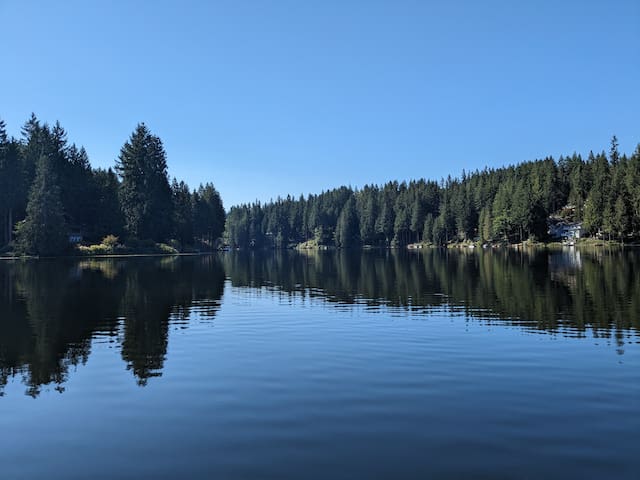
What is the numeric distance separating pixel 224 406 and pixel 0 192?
127 m

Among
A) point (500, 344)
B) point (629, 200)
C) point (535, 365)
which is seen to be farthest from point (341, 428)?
point (629, 200)

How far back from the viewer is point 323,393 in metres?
14.6

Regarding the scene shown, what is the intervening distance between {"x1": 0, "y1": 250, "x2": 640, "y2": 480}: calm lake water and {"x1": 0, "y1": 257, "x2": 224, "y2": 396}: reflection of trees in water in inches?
5.8

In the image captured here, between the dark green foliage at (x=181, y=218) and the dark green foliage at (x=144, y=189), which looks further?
the dark green foliage at (x=181, y=218)

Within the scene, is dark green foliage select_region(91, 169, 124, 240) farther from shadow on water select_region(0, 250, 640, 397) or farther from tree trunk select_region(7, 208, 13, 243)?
shadow on water select_region(0, 250, 640, 397)

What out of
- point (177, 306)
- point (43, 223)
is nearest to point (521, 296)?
point (177, 306)

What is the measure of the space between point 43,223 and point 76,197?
86.3ft

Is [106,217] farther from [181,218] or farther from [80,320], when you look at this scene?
[80,320]

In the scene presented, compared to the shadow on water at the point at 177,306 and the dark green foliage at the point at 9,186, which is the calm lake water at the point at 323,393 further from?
the dark green foliage at the point at 9,186

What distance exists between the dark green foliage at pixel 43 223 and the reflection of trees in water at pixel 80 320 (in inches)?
2530

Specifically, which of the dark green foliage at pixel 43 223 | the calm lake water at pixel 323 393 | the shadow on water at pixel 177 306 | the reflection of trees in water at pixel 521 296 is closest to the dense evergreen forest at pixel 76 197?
the dark green foliage at pixel 43 223

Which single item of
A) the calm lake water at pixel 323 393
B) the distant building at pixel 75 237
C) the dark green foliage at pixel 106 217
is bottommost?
the calm lake water at pixel 323 393

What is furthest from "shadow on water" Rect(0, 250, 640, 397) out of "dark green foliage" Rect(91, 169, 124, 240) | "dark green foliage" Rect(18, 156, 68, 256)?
"dark green foliage" Rect(91, 169, 124, 240)

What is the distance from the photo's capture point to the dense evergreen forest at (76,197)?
372 ft
